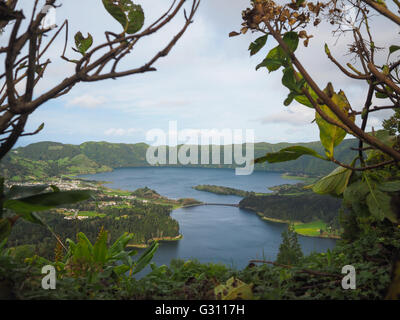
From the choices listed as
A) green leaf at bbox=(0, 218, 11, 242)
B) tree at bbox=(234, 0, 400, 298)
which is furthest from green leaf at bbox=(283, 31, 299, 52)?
green leaf at bbox=(0, 218, 11, 242)

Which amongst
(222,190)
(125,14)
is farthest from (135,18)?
(222,190)

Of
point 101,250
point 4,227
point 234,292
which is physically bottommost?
point 101,250

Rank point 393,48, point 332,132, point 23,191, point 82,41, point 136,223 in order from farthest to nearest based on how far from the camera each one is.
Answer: point 136,223
point 393,48
point 332,132
point 23,191
point 82,41

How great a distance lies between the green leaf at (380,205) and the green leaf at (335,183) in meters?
0.16

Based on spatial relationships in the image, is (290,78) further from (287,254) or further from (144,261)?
(287,254)

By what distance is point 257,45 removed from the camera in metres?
1.30

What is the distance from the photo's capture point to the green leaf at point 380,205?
1296 millimetres

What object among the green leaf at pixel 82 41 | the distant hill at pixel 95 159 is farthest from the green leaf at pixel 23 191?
the distant hill at pixel 95 159

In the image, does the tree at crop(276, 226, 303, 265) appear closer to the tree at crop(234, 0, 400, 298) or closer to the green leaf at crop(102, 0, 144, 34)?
the tree at crop(234, 0, 400, 298)

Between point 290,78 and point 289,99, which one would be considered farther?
point 289,99

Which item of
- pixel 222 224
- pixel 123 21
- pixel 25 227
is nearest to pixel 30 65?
pixel 123 21

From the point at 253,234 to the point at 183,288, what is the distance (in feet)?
148

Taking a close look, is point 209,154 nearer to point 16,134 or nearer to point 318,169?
point 318,169

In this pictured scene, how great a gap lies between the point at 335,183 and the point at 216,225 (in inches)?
1950
